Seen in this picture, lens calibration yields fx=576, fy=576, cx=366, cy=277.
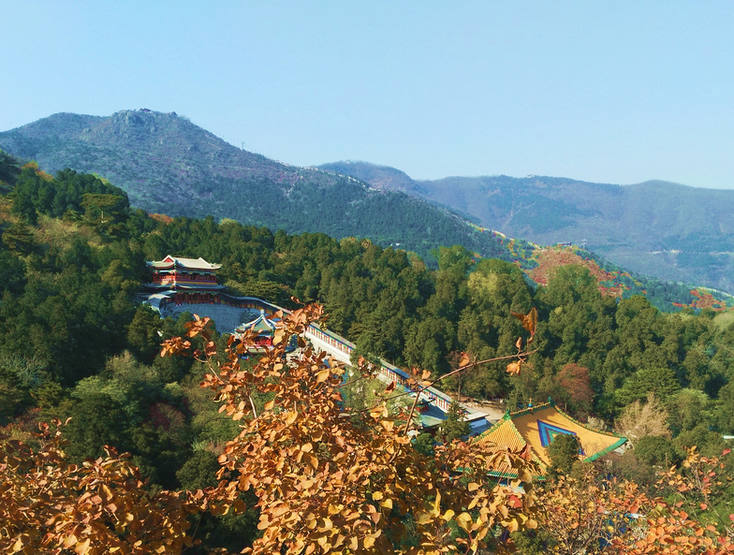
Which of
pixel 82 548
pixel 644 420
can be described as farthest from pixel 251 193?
pixel 82 548

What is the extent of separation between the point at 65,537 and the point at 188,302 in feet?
118

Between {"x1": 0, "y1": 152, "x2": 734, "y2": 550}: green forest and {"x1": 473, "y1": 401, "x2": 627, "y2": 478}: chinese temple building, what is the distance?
170cm

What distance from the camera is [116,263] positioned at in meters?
35.6

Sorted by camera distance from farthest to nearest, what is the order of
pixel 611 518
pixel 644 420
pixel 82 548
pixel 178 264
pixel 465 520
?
pixel 178 264 → pixel 644 420 → pixel 611 518 → pixel 465 520 → pixel 82 548

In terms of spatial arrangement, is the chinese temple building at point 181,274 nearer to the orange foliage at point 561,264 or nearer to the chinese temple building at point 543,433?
the chinese temple building at point 543,433

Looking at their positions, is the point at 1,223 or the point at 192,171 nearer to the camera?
the point at 1,223

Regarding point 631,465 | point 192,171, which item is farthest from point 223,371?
point 192,171

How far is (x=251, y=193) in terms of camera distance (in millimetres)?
166125

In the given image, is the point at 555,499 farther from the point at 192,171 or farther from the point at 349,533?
the point at 192,171

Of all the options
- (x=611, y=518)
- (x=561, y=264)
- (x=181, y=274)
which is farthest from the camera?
(x=561, y=264)

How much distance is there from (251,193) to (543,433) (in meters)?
150

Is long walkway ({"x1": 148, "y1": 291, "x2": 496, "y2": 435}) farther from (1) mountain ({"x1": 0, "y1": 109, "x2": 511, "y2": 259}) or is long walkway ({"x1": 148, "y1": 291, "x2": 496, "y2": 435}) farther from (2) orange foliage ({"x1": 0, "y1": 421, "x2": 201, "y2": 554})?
(1) mountain ({"x1": 0, "y1": 109, "x2": 511, "y2": 259})

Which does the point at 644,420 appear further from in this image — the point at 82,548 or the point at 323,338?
the point at 82,548

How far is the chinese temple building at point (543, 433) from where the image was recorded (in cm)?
2362
